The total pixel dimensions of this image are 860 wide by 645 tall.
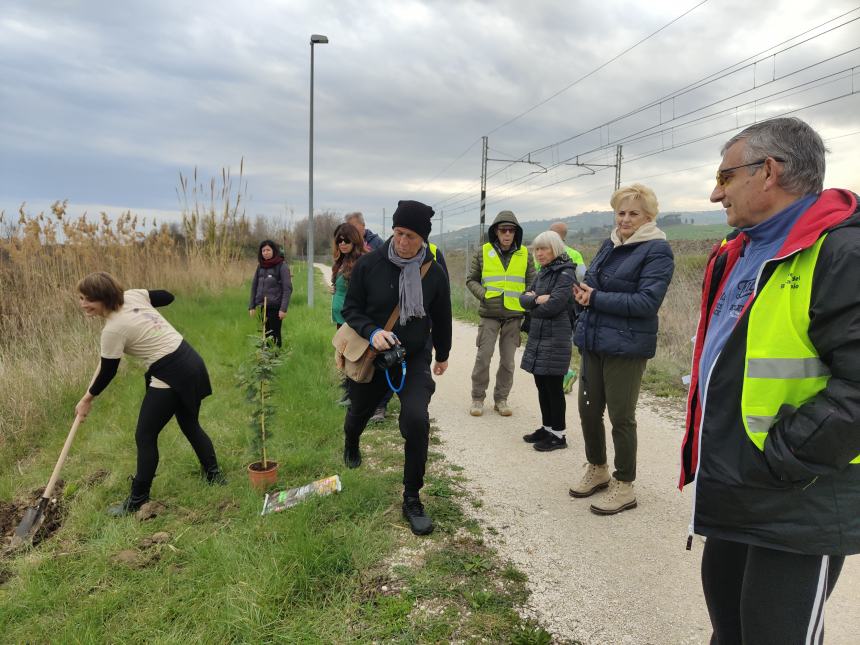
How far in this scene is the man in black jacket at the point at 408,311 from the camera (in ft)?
10.4

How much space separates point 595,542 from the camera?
3.12 meters

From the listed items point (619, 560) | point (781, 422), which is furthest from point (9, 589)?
point (781, 422)

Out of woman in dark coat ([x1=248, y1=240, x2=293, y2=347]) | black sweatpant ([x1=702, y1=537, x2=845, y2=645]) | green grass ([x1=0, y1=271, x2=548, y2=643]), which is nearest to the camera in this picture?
black sweatpant ([x1=702, y1=537, x2=845, y2=645])

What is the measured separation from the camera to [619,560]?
2.92 m

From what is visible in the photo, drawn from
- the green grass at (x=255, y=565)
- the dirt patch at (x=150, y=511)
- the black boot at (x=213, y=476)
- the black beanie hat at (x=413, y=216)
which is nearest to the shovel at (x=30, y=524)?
the green grass at (x=255, y=565)

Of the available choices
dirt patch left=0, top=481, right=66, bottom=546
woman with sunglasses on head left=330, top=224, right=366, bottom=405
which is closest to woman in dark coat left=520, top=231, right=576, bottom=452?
woman with sunglasses on head left=330, top=224, right=366, bottom=405

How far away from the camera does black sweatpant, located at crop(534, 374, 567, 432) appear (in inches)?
176

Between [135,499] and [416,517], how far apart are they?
1984 mm

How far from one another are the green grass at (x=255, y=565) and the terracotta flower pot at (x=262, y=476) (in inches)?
3.6

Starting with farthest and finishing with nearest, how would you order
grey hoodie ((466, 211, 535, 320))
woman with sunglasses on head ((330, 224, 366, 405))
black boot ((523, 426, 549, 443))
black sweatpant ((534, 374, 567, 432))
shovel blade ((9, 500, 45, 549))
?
1. grey hoodie ((466, 211, 535, 320))
2. woman with sunglasses on head ((330, 224, 366, 405))
3. black boot ((523, 426, 549, 443))
4. black sweatpant ((534, 374, 567, 432))
5. shovel blade ((9, 500, 45, 549))

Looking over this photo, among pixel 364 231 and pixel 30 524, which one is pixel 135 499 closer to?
pixel 30 524

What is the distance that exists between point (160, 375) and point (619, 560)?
3.15 meters

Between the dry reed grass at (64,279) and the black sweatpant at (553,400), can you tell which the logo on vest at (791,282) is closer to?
the black sweatpant at (553,400)

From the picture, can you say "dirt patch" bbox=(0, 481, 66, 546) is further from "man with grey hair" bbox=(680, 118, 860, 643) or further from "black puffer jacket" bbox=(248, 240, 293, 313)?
"black puffer jacket" bbox=(248, 240, 293, 313)
